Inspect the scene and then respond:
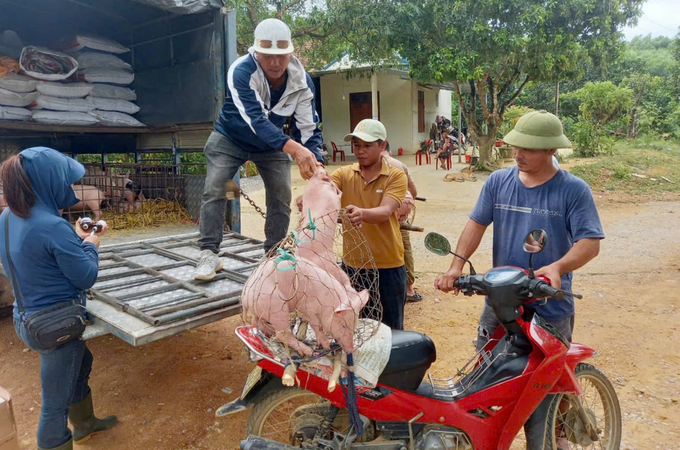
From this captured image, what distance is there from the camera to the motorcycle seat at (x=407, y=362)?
2107 millimetres

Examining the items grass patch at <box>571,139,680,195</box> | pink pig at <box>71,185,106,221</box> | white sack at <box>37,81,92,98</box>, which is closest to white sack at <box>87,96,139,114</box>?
white sack at <box>37,81,92,98</box>

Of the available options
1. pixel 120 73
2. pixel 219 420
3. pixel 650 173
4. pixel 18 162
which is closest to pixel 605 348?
pixel 219 420

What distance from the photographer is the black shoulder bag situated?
229cm

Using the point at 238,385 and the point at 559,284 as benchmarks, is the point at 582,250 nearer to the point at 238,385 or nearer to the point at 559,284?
the point at 559,284

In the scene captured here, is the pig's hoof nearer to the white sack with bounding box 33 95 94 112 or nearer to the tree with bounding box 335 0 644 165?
the white sack with bounding box 33 95 94 112

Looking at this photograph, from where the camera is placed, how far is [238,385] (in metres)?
3.42

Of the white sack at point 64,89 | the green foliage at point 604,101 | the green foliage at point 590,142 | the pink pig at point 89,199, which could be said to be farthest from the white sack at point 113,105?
the green foliage at point 604,101

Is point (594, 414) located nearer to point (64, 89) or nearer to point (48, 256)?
point (48, 256)

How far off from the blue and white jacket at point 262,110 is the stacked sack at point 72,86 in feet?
9.55

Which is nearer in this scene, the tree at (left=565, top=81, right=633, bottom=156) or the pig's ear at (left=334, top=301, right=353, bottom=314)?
the pig's ear at (left=334, top=301, right=353, bottom=314)

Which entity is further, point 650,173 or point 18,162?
point 650,173

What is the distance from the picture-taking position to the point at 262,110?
116 inches

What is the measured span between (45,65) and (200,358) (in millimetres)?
3841

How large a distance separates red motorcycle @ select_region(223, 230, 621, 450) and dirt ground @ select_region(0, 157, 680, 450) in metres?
0.81
